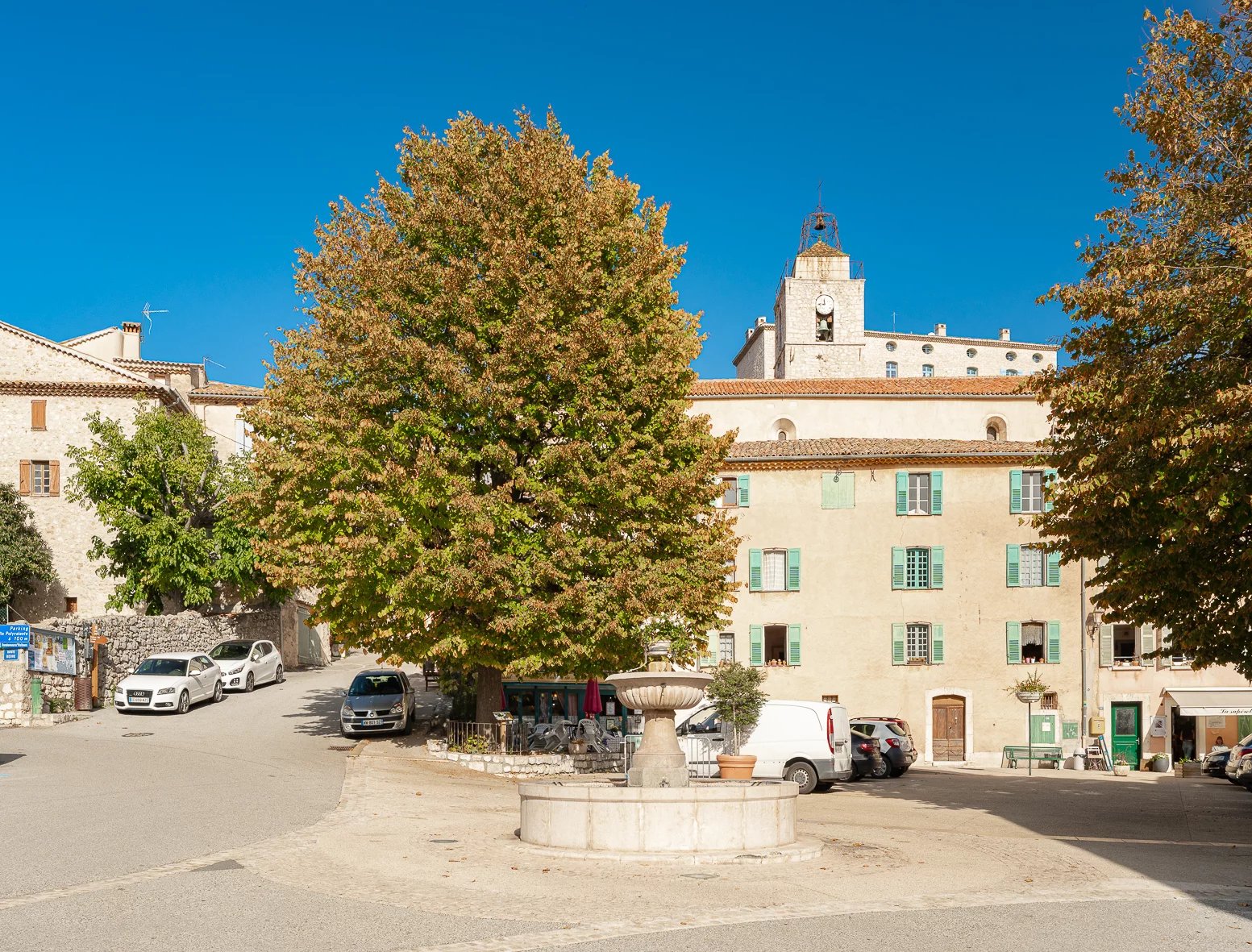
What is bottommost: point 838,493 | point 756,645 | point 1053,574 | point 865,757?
point 865,757

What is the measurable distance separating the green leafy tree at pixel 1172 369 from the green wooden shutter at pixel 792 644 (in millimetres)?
19609

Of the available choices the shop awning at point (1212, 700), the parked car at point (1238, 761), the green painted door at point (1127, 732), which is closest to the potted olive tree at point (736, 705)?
the parked car at point (1238, 761)

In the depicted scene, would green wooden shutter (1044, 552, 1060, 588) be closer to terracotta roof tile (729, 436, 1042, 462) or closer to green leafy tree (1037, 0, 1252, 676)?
terracotta roof tile (729, 436, 1042, 462)

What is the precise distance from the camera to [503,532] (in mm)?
22234

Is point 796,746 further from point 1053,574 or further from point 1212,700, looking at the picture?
point 1212,700

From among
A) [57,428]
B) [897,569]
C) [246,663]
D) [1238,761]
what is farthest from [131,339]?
[1238,761]

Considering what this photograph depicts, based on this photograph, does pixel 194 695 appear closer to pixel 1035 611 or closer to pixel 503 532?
pixel 503 532

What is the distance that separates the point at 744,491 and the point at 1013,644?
31.3ft

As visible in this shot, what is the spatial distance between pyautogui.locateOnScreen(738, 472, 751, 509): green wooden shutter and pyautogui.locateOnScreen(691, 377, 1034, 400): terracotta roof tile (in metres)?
6.49

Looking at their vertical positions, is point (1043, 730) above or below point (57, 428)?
below

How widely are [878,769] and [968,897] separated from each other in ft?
60.2

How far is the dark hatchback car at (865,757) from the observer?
27780 mm

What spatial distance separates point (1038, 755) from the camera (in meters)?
37.1

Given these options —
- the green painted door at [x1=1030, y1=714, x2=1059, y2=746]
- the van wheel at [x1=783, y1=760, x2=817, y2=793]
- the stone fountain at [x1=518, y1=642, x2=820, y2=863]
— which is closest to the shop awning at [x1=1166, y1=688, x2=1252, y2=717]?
the green painted door at [x1=1030, y1=714, x2=1059, y2=746]
